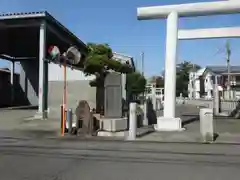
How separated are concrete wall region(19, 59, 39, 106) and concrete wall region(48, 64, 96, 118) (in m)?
25.3

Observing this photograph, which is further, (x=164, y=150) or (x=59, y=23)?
(x=59, y=23)

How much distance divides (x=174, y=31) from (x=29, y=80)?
3362cm

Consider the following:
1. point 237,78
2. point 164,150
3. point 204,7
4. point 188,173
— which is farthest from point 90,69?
point 237,78

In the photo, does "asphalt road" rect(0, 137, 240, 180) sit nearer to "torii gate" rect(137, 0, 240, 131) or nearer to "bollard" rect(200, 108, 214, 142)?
"bollard" rect(200, 108, 214, 142)

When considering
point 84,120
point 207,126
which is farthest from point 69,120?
point 207,126

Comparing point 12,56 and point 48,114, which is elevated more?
point 12,56

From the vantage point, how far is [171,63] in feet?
55.1

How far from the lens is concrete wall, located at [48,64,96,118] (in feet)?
73.9

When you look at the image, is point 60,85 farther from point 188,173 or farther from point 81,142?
point 188,173

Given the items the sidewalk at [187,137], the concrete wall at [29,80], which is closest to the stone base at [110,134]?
the sidewalk at [187,137]

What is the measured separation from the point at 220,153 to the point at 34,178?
5.20m

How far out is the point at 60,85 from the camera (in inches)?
903

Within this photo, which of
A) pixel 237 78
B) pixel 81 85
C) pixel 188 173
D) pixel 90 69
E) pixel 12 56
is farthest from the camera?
pixel 237 78

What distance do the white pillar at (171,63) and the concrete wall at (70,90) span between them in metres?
6.42
